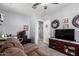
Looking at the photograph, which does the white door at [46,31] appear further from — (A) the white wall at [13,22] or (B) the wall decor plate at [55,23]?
(A) the white wall at [13,22]

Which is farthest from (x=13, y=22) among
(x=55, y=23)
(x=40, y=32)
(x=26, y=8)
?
(x=55, y=23)

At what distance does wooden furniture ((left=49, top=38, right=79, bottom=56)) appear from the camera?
1548 mm

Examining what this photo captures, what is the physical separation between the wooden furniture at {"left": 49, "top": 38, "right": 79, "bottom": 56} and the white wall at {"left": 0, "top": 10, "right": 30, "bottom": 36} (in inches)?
22.2

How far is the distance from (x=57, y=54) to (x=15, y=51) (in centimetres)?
66

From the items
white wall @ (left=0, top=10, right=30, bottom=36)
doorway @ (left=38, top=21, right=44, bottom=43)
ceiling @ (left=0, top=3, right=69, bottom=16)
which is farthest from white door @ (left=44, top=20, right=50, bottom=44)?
white wall @ (left=0, top=10, right=30, bottom=36)

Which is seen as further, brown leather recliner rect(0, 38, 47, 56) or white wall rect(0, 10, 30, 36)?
white wall rect(0, 10, 30, 36)

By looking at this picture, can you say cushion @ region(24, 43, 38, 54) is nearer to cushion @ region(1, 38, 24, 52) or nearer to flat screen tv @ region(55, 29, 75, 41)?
cushion @ region(1, 38, 24, 52)

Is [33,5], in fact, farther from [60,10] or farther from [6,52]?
[6,52]

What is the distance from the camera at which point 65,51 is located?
1604 millimetres

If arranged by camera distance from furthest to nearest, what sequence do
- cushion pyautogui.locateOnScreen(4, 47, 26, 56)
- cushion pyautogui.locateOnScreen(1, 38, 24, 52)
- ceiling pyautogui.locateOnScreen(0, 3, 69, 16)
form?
ceiling pyautogui.locateOnScreen(0, 3, 69, 16) → cushion pyautogui.locateOnScreen(1, 38, 24, 52) → cushion pyautogui.locateOnScreen(4, 47, 26, 56)

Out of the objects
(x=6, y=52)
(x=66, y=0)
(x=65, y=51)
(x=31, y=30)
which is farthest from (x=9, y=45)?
(x=66, y=0)

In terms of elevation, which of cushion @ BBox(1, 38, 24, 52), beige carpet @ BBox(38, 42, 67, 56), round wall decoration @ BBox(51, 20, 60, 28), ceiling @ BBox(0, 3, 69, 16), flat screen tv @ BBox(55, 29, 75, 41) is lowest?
beige carpet @ BBox(38, 42, 67, 56)

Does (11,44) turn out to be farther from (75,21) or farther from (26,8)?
(75,21)

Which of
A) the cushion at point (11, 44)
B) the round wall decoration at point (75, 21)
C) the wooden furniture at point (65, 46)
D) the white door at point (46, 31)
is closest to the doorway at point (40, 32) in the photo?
the white door at point (46, 31)
